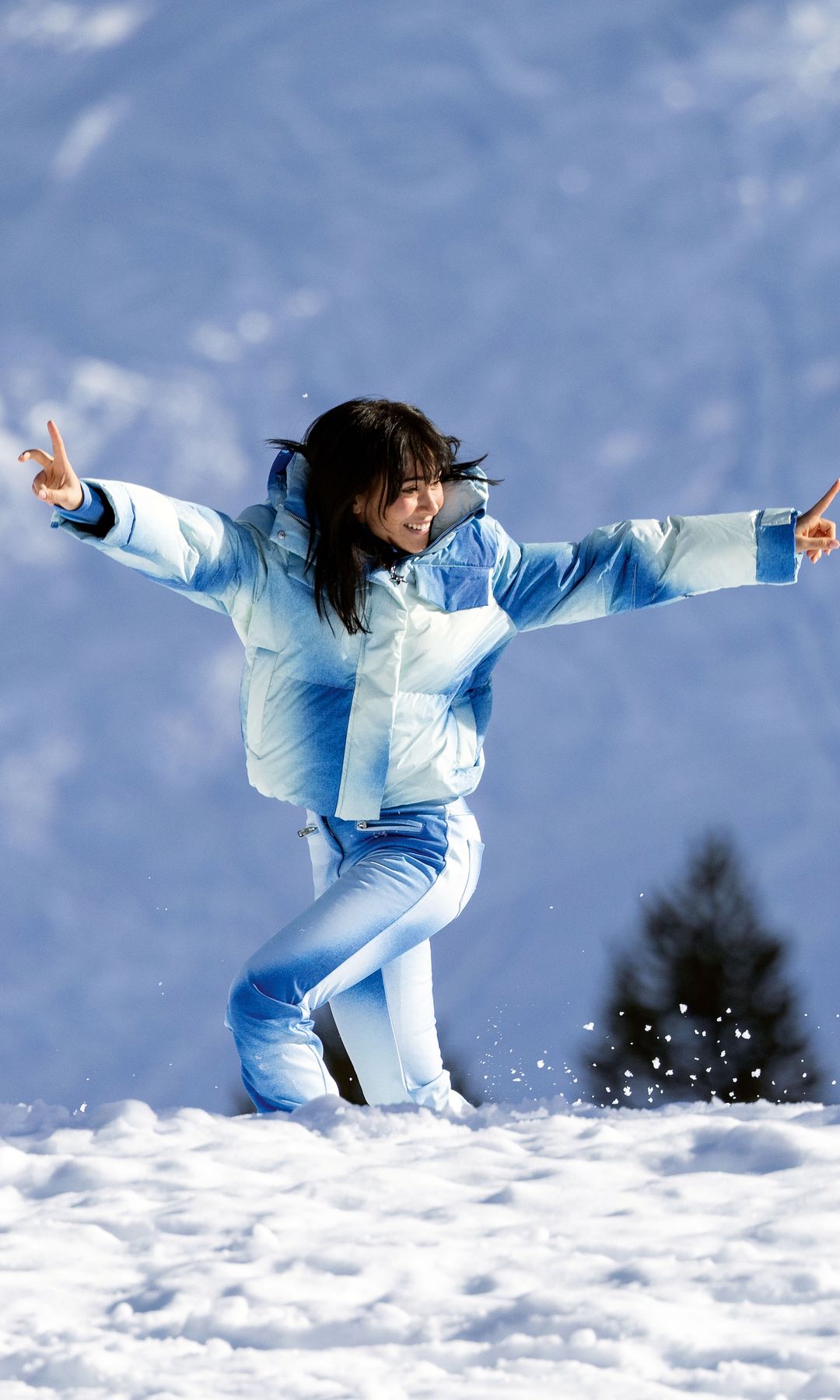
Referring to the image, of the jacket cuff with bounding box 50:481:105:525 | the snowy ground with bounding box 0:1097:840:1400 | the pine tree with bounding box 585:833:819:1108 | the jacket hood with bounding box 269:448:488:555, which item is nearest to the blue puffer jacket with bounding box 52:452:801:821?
the jacket hood with bounding box 269:448:488:555

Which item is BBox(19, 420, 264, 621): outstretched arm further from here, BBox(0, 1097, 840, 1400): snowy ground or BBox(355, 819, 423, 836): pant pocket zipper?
BBox(0, 1097, 840, 1400): snowy ground

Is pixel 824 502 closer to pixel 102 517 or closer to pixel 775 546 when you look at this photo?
pixel 775 546

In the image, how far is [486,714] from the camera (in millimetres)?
4484

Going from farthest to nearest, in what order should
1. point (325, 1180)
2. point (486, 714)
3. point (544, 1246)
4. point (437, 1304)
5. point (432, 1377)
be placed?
point (486, 714) < point (325, 1180) < point (544, 1246) < point (437, 1304) < point (432, 1377)

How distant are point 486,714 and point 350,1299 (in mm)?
2301

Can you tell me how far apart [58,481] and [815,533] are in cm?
227

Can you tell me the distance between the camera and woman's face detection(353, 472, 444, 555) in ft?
13.1

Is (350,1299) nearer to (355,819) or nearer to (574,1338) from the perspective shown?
(574,1338)

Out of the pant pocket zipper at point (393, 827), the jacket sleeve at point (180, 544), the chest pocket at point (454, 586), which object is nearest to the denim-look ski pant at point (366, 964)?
the pant pocket zipper at point (393, 827)

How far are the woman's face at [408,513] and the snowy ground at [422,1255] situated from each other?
5.16ft

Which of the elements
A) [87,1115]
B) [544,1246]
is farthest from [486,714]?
[544,1246]

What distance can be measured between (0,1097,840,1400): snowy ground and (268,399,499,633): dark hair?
1.41m

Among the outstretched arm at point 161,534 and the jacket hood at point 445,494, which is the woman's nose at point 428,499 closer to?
the jacket hood at point 445,494

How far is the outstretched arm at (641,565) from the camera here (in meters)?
4.34
